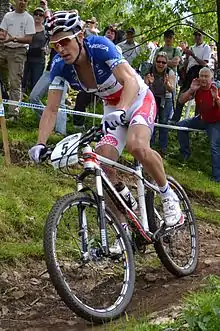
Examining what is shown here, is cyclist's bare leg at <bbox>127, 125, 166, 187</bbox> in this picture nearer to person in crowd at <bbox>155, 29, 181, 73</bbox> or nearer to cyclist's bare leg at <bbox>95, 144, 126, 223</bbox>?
cyclist's bare leg at <bbox>95, 144, 126, 223</bbox>

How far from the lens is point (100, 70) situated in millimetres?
5367

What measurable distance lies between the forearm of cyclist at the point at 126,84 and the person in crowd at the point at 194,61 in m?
7.40

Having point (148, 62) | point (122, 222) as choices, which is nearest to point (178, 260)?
point (122, 222)


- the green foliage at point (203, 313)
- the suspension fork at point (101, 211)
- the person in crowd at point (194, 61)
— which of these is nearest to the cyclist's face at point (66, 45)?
the suspension fork at point (101, 211)

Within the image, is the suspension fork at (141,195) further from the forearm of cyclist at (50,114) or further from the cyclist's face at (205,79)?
the cyclist's face at (205,79)

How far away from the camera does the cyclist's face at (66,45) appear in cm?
508

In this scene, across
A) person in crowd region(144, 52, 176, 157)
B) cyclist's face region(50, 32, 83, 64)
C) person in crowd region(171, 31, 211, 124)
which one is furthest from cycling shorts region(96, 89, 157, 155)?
person in crowd region(171, 31, 211, 124)

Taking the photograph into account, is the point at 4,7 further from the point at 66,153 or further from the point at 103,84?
the point at 66,153

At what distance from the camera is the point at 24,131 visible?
34.7 ft

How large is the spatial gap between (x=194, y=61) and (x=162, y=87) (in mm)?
1751

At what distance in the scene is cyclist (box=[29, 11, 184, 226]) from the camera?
5084 millimetres

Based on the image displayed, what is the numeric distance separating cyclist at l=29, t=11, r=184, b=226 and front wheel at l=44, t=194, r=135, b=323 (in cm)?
55

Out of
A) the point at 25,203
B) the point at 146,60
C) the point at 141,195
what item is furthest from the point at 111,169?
the point at 146,60

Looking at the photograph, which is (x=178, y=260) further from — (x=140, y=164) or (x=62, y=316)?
(x=62, y=316)
